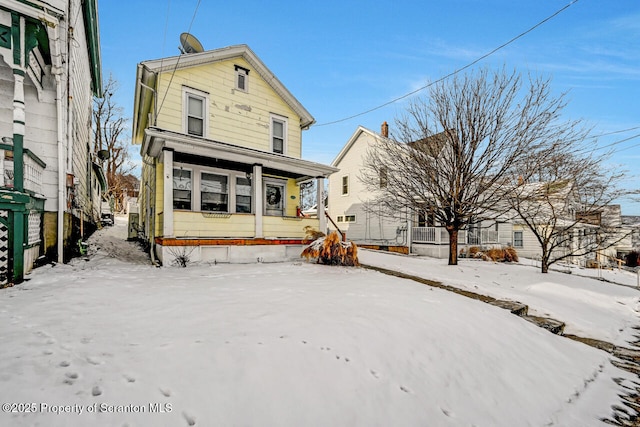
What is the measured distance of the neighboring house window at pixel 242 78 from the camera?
32.3 feet

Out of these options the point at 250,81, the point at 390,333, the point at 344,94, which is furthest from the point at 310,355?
the point at 344,94

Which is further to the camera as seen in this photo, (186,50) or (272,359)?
(186,50)

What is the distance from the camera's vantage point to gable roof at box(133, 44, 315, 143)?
27.0ft

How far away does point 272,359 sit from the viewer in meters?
2.19

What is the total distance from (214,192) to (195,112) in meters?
2.69

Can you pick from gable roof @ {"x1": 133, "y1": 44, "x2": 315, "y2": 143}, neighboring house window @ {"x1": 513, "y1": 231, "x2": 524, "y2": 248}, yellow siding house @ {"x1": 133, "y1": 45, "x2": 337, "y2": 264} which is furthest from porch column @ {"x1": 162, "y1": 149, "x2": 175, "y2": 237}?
neighboring house window @ {"x1": 513, "y1": 231, "x2": 524, "y2": 248}

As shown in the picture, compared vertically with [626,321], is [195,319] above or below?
above

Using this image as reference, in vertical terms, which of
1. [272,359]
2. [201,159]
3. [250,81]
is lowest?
[272,359]

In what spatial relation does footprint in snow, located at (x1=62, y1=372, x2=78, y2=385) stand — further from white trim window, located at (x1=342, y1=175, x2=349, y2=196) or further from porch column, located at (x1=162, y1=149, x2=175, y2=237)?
white trim window, located at (x1=342, y1=175, x2=349, y2=196)

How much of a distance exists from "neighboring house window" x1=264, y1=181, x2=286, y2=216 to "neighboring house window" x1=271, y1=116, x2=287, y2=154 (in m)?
1.34

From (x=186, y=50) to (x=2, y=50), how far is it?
7517 mm

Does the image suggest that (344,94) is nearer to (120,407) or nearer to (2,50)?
(2,50)

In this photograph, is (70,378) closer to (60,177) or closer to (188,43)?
(60,177)

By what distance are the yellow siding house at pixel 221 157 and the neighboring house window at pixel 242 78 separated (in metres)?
0.04
